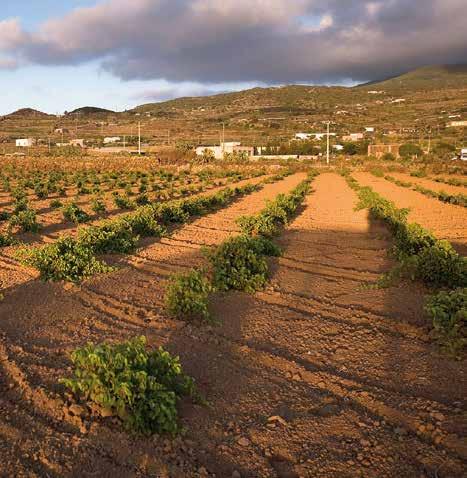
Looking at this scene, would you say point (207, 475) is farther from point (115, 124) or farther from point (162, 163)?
point (115, 124)

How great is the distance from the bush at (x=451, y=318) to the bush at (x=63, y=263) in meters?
4.93

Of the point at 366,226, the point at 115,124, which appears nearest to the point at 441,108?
the point at 115,124

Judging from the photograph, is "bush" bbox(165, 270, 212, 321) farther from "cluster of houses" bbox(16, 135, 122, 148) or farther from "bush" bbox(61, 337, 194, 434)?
"cluster of houses" bbox(16, 135, 122, 148)

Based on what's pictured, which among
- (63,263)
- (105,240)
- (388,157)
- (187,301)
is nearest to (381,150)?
(388,157)

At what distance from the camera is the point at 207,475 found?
127 inches

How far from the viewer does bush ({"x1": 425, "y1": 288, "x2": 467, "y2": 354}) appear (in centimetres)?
514

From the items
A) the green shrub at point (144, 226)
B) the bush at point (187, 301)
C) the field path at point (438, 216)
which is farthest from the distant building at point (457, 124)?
the bush at point (187, 301)

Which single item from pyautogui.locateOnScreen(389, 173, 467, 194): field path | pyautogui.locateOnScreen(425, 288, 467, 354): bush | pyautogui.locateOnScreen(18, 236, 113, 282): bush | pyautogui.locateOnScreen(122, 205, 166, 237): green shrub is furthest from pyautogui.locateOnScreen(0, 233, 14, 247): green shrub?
pyautogui.locateOnScreen(389, 173, 467, 194): field path

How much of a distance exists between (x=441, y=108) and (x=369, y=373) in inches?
4078

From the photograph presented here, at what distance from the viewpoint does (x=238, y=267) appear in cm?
752

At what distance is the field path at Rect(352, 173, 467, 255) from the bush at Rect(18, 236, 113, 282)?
759 cm

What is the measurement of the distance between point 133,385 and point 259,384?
4.32ft

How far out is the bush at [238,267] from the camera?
Result: 7215mm

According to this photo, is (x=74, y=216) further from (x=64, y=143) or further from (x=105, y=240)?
(x=64, y=143)
